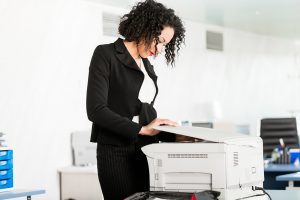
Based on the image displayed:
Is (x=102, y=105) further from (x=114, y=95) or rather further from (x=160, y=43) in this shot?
(x=160, y=43)

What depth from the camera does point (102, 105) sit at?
1876 millimetres

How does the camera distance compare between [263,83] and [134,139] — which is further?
[263,83]

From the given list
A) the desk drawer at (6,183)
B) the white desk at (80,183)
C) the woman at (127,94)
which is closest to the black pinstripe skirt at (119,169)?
the woman at (127,94)

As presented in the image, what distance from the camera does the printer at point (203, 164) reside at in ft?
5.81

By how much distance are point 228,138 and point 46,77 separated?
13.5 ft

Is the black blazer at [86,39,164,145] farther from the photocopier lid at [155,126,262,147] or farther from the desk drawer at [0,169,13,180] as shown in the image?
the desk drawer at [0,169,13,180]

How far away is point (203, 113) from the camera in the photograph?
7953 mm

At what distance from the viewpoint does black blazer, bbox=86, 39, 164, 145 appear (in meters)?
1.87

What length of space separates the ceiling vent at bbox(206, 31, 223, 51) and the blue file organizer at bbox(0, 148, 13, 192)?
4516mm

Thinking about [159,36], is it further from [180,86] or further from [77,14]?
[180,86]

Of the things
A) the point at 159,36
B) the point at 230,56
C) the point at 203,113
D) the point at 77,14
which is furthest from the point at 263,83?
the point at 159,36

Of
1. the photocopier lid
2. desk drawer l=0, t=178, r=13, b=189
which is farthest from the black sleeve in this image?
desk drawer l=0, t=178, r=13, b=189

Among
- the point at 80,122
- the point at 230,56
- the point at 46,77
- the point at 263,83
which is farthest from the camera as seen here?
the point at 263,83

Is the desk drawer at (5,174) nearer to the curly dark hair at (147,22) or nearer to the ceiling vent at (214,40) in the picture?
the curly dark hair at (147,22)
